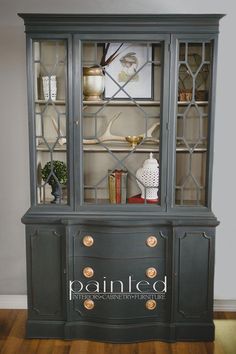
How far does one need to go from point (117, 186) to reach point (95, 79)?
0.70m

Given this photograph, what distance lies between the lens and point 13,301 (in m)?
3.32

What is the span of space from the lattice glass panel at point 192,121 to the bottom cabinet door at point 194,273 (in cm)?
23

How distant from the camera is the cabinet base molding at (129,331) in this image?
283 cm

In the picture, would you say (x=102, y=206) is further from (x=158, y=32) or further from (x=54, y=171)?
(x=158, y=32)

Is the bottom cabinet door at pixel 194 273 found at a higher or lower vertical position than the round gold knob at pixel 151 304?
higher

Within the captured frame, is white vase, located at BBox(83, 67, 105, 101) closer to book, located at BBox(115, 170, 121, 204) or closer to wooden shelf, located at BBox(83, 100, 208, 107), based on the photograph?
wooden shelf, located at BBox(83, 100, 208, 107)

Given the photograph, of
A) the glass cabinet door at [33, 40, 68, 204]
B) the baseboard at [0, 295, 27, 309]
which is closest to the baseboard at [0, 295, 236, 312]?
the baseboard at [0, 295, 27, 309]

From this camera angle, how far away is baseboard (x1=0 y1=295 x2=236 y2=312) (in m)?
3.29

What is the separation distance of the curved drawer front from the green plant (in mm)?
520

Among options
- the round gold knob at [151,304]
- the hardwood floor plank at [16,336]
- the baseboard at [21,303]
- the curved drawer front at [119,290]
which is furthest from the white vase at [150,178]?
the hardwood floor plank at [16,336]

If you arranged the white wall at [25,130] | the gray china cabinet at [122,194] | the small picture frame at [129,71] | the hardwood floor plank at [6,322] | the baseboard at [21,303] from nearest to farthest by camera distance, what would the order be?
the gray china cabinet at [122,194] → the small picture frame at [129,71] → the hardwood floor plank at [6,322] → the white wall at [25,130] → the baseboard at [21,303]

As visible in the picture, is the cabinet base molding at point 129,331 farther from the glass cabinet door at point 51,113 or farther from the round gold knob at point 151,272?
the glass cabinet door at point 51,113

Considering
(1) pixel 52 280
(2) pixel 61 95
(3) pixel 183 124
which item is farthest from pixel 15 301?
(3) pixel 183 124

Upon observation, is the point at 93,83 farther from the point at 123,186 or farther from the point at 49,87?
the point at 123,186
